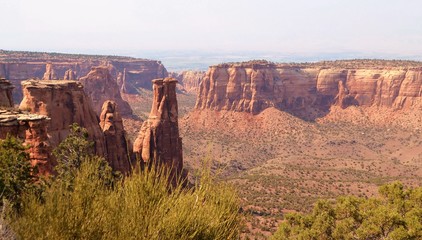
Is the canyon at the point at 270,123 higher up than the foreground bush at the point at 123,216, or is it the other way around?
the foreground bush at the point at 123,216

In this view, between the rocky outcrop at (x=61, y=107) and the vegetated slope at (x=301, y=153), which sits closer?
the rocky outcrop at (x=61, y=107)

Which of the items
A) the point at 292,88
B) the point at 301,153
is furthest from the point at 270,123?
the point at 301,153

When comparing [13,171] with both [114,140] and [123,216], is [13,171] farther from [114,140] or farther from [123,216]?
[114,140]

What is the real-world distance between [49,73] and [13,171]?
140613 mm

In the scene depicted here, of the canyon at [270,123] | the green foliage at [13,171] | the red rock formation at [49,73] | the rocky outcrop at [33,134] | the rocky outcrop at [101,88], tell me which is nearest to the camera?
the green foliage at [13,171]

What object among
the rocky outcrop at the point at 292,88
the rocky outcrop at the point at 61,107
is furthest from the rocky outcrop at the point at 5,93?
the rocky outcrop at the point at 292,88

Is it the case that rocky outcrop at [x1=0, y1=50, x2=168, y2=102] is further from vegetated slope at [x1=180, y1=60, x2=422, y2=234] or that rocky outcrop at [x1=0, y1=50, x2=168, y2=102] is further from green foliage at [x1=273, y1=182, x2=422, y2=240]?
green foliage at [x1=273, y1=182, x2=422, y2=240]

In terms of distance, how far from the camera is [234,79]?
127250 millimetres

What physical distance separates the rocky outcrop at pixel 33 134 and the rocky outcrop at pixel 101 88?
8105cm

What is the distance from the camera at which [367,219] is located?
23.4m

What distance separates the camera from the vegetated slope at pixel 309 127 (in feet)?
266

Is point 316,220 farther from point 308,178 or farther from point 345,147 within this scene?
point 345,147

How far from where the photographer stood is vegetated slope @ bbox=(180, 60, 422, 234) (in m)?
81.2

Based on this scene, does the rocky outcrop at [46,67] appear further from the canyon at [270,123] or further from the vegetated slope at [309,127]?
the vegetated slope at [309,127]
